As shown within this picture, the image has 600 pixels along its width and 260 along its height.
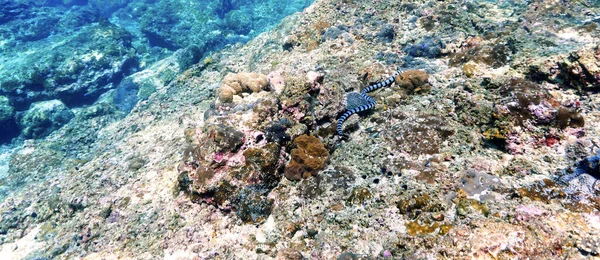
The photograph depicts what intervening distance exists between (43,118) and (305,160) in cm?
1451

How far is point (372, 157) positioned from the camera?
4.29 m

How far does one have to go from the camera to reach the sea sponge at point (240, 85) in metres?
6.17

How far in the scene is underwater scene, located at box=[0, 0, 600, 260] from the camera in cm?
312

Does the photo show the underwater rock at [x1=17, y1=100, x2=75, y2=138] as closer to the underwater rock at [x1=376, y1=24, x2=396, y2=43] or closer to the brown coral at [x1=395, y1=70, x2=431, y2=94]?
the underwater rock at [x1=376, y1=24, x2=396, y2=43]

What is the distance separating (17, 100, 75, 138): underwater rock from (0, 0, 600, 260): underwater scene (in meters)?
4.84

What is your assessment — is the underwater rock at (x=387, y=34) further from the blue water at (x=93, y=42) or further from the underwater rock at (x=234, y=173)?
the blue water at (x=93, y=42)

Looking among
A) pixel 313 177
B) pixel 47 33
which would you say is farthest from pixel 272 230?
pixel 47 33

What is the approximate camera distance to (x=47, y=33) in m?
20.4

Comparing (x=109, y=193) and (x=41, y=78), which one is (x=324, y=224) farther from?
(x=41, y=78)

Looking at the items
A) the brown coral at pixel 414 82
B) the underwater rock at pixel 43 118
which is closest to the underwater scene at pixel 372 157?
the brown coral at pixel 414 82

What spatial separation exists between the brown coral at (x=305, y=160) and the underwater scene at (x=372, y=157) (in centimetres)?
2

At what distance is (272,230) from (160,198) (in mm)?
2198

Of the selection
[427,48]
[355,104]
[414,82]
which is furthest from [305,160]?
[427,48]

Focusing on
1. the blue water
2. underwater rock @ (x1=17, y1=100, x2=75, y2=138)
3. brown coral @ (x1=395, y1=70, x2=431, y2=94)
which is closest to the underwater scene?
brown coral @ (x1=395, y1=70, x2=431, y2=94)
